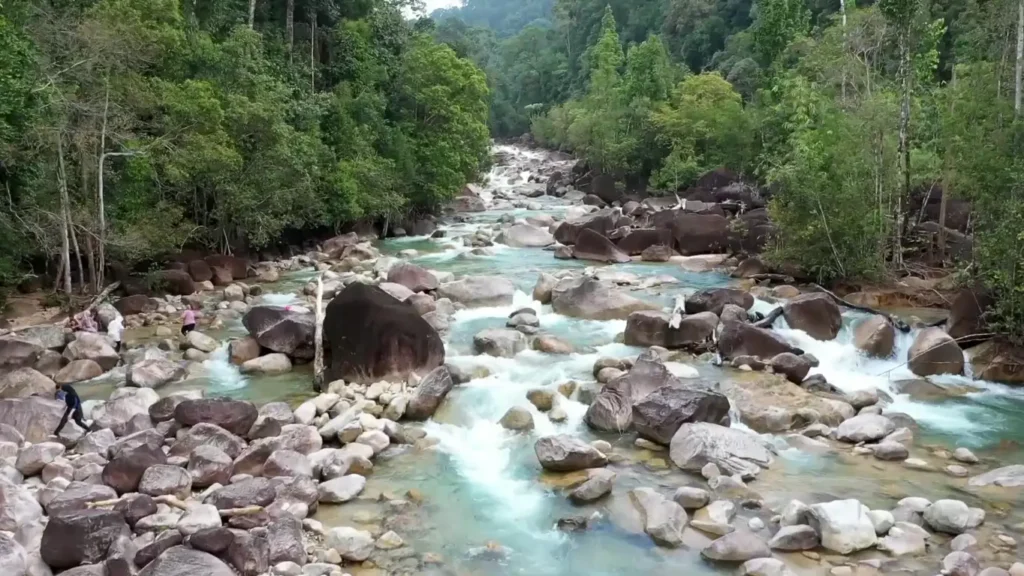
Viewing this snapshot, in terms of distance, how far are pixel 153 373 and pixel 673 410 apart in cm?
901

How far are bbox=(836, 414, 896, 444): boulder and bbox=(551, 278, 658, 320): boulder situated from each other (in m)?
6.46

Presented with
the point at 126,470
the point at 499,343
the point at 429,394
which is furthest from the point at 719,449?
the point at 126,470

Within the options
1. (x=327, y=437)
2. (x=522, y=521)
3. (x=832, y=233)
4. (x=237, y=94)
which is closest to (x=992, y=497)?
(x=522, y=521)

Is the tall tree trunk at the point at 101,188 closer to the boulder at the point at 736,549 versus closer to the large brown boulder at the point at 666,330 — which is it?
the large brown boulder at the point at 666,330

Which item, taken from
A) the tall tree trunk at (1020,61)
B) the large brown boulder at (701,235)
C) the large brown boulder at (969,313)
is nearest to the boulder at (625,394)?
the large brown boulder at (969,313)

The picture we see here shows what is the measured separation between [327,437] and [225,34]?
2120 centimetres

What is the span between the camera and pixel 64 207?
16.7 m

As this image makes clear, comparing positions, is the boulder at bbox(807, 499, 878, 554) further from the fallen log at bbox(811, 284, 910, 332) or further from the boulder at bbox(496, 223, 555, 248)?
the boulder at bbox(496, 223, 555, 248)

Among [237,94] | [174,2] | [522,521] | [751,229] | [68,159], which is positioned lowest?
[522,521]

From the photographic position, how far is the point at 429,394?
493 inches

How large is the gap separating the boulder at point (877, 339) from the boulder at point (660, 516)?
759 centimetres

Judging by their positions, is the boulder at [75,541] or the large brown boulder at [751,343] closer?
the boulder at [75,541]

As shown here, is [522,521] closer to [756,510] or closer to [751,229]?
[756,510]

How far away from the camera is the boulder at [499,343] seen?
15.4 m
